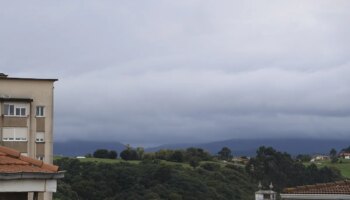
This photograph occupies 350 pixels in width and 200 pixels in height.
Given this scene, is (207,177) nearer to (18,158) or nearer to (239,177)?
(239,177)

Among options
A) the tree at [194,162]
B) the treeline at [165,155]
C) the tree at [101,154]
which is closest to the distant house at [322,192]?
the tree at [194,162]

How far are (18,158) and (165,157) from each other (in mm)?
160245

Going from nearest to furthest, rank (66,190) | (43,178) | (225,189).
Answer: (43,178) → (66,190) → (225,189)

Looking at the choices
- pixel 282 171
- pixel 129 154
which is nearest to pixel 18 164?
pixel 282 171

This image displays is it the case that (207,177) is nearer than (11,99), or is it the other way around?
(11,99)

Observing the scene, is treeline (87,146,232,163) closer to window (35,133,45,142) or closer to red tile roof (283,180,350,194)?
window (35,133,45,142)

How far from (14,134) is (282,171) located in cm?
7459

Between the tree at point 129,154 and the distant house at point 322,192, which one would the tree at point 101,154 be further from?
the distant house at point 322,192

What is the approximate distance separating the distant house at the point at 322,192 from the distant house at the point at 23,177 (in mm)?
29127

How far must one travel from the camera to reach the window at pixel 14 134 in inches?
2416

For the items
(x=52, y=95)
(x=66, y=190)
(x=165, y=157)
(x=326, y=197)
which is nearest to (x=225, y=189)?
(x=66, y=190)

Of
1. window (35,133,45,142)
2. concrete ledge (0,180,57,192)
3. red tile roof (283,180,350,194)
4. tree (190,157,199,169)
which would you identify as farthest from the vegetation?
concrete ledge (0,180,57,192)

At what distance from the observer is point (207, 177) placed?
138m

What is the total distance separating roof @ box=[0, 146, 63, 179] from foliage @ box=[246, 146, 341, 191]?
11753 cm
